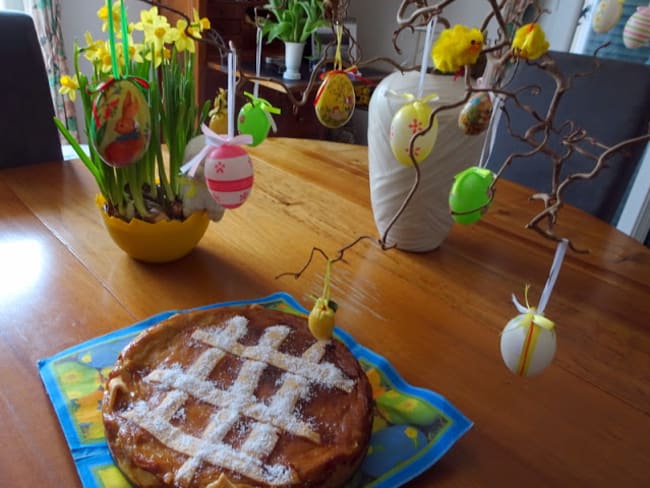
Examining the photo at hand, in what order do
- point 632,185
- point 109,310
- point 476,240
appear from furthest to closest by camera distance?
1. point 632,185
2. point 476,240
3. point 109,310

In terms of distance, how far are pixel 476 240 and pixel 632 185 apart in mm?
1455

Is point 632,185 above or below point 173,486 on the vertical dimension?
below

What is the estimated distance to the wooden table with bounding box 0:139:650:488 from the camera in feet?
1.64

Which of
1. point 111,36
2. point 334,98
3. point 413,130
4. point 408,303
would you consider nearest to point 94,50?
point 111,36

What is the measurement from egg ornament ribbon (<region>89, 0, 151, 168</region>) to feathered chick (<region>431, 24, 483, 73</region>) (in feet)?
1.07

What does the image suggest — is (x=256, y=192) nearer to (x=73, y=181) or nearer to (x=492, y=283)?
(x=73, y=181)

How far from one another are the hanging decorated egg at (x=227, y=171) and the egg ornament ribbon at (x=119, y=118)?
0.09 metres

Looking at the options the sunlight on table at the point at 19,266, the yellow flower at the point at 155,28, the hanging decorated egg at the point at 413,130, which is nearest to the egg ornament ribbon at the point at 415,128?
the hanging decorated egg at the point at 413,130

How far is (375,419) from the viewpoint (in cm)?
53

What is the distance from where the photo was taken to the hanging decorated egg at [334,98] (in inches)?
23.9

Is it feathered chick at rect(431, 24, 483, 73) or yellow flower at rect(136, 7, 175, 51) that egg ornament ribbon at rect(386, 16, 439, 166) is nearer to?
feathered chick at rect(431, 24, 483, 73)

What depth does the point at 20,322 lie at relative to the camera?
60 cm

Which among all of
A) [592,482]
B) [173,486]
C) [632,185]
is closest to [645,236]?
[632,185]

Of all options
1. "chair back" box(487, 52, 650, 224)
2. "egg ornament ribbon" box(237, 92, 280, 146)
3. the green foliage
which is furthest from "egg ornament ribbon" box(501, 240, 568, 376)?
the green foliage
